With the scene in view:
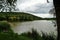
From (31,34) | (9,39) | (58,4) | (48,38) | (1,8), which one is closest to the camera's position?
(58,4)

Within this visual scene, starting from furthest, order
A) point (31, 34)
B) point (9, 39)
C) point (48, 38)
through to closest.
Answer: point (31, 34) < point (9, 39) < point (48, 38)

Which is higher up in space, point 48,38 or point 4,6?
point 4,6

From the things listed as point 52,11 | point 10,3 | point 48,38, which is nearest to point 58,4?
point 52,11

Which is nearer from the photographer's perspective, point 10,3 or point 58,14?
point 58,14

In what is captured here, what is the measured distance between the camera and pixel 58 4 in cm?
652

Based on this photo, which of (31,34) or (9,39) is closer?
(9,39)

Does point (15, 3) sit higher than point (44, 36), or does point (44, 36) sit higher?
point (15, 3)

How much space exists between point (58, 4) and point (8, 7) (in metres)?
2.81

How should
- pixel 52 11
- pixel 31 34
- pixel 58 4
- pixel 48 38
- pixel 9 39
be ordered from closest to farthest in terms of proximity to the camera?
1. pixel 58 4
2. pixel 52 11
3. pixel 48 38
4. pixel 9 39
5. pixel 31 34

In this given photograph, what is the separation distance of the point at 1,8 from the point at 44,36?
4.63m

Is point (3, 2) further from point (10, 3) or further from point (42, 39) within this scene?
point (42, 39)

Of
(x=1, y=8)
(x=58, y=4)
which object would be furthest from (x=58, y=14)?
(x=1, y=8)

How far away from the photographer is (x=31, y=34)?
48.2ft

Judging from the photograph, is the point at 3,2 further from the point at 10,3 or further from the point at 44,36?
the point at 44,36
